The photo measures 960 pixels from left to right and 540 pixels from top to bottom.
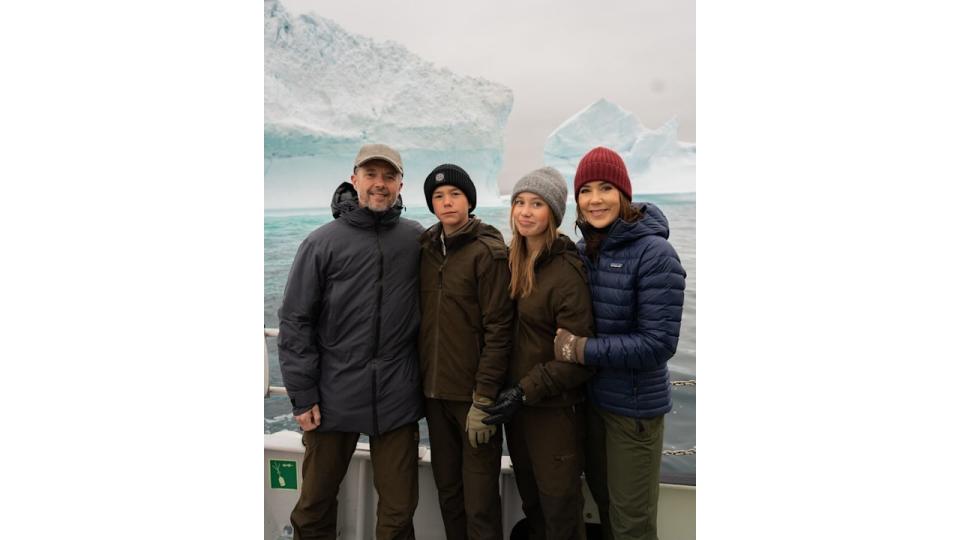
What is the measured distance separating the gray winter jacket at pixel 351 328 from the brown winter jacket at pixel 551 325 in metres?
0.31

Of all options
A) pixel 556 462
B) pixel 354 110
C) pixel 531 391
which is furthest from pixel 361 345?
pixel 354 110

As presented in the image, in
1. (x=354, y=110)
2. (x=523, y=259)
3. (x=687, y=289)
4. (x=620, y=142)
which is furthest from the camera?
(x=354, y=110)

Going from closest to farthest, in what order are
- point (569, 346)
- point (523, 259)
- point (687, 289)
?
point (569, 346) → point (523, 259) → point (687, 289)

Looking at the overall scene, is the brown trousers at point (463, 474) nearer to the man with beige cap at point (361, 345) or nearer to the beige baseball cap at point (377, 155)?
the man with beige cap at point (361, 345)

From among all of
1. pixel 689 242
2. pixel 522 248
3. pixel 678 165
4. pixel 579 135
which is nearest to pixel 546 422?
pixel 522 248

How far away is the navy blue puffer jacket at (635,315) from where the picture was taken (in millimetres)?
1181

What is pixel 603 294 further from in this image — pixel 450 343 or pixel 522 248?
pixel 450 343

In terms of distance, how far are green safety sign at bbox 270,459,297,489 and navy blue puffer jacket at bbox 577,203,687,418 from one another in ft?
3.52

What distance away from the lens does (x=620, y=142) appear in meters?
12.5

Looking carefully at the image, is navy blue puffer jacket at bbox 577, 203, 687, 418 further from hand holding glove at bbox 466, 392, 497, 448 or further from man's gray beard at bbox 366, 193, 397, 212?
man's gray beard at bbox 366, 193, 397, 212

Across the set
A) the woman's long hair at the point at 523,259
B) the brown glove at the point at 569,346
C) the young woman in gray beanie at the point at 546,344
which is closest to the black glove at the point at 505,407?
the young woman in gray beanie at the point at 546,344

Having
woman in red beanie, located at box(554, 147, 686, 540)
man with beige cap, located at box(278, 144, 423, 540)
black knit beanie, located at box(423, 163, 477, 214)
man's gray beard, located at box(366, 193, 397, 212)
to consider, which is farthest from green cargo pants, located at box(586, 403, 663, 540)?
man's gray beard, located at box(366, 193, 397, 212)

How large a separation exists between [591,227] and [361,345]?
70 cm

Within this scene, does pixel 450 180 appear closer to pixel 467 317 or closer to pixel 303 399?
pixel 467 317
